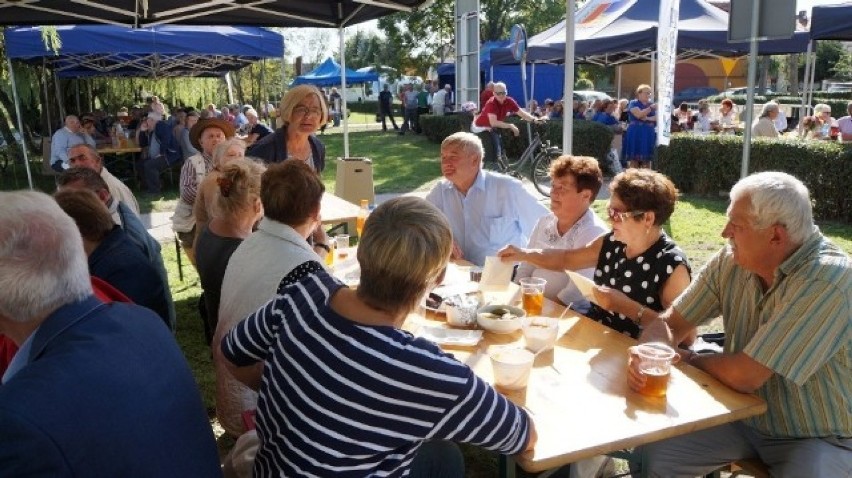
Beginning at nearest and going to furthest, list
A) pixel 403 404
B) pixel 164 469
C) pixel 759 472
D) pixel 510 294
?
pixel 164 469 → pixel 403 404 → pixel 759 472 → pixel 510 294

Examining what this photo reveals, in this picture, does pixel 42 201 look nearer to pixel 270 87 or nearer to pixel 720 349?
pixel 720 349

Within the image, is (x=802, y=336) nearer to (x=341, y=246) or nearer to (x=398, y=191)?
(x=341, y=246)

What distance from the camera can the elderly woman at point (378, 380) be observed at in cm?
132

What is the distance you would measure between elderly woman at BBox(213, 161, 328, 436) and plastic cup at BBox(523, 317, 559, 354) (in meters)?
0.76

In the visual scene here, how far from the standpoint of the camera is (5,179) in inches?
444

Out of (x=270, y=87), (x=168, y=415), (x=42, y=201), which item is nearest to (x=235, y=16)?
(x=42, y=201)

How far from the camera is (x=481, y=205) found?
147 inches

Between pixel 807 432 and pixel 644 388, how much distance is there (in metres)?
0.54

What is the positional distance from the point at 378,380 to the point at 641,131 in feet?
32.1

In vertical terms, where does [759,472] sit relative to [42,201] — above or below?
below

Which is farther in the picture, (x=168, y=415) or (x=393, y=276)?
(x=393, y=276)

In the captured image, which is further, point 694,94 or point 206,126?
point 694,94

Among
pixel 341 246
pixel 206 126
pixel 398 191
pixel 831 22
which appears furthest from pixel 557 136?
pixel 341 246

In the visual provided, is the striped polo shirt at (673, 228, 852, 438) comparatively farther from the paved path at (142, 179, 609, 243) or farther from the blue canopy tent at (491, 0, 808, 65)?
the blue canopy tent at (491, 0, 808, 65)
